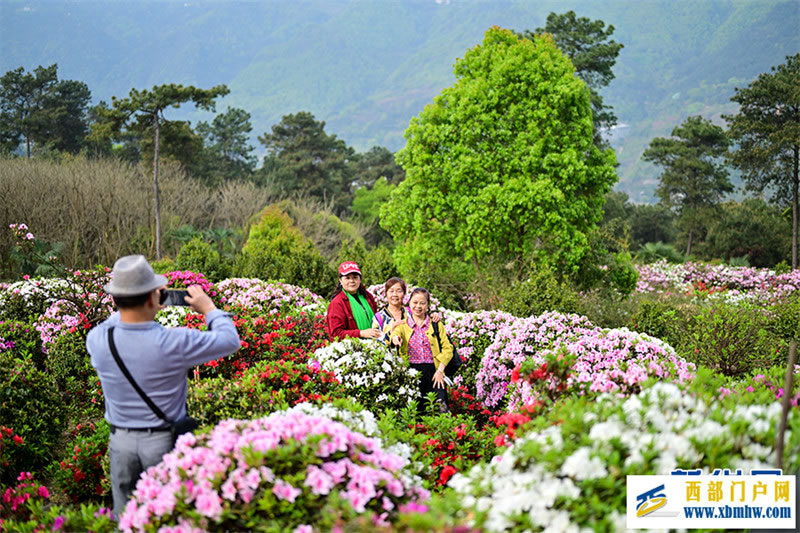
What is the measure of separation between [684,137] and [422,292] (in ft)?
152

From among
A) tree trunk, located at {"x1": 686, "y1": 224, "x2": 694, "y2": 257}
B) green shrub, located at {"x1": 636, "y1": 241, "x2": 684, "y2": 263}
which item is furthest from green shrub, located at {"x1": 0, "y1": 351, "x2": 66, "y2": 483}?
tree trunk, located at {"x1": 686, "y1": 224, "x2": 694, "y2": 257}

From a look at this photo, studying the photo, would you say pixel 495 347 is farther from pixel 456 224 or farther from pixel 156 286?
pixel 456 224

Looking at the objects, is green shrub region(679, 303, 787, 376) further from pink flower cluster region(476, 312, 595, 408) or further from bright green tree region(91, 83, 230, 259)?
bright green tree region(91, 83, 230, 259)

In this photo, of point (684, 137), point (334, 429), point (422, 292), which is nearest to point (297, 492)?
point (334, 429)

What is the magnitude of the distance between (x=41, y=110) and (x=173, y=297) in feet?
136

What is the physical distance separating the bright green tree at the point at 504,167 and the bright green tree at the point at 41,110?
32307 mm

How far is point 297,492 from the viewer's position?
2.47 meters

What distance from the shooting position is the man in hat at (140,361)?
9.34ft

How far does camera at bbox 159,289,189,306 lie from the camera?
3.14 meters

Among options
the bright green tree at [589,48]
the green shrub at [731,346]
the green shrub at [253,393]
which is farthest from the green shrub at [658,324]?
the bright green tree at [589,48]

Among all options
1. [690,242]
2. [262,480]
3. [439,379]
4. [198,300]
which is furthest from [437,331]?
[690,242]

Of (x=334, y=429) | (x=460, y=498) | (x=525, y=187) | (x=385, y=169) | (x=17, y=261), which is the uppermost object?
(x=385, y=169)

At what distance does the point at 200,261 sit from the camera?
11688 millimetres

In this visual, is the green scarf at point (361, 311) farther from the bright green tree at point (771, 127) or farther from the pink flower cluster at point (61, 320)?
the bright green tree at point (771, 127)
